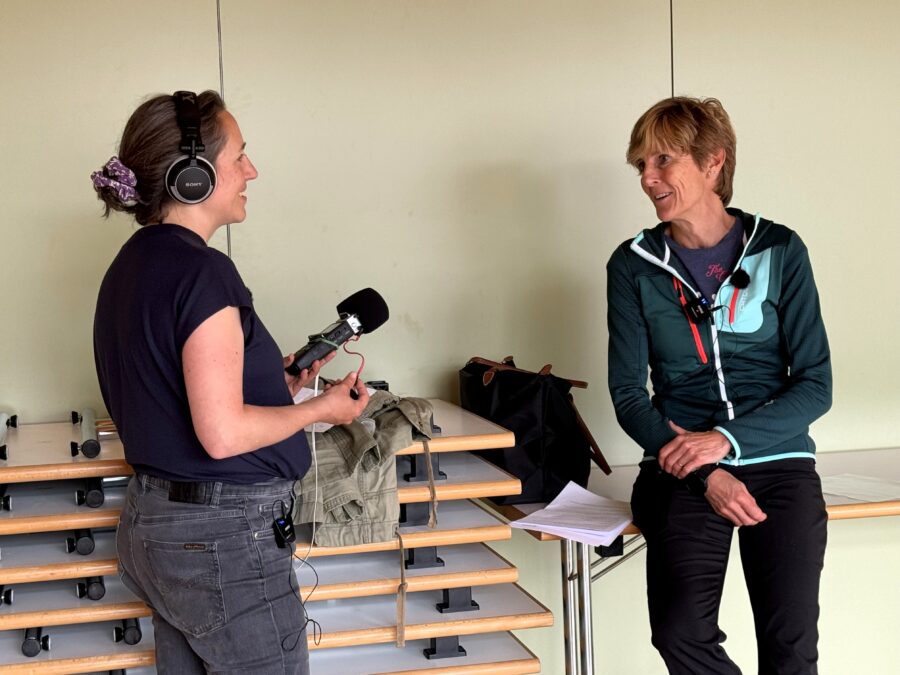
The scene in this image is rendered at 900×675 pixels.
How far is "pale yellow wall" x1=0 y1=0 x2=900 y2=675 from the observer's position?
9.36 ft

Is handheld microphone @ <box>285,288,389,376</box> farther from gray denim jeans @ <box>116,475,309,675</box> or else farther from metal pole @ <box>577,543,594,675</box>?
metal pole @ <box>577,543,594,675</box>

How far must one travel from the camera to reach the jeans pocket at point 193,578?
5.53 feet

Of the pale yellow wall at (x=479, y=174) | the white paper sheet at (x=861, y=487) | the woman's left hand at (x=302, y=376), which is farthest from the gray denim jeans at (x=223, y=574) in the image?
the white paper sheet at (x=861, y=487)

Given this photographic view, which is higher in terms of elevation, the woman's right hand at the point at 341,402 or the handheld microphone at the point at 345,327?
the handheld microphone at the point at 345,327

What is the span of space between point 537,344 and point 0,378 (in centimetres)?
151

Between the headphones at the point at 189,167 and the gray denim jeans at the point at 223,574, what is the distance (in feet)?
1.54

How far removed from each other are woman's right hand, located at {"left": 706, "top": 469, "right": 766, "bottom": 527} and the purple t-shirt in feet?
1.46

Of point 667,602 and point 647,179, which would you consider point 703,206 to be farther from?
point 667,602

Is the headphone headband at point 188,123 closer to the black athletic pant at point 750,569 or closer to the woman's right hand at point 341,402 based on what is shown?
the woman's right hand at point 341,402

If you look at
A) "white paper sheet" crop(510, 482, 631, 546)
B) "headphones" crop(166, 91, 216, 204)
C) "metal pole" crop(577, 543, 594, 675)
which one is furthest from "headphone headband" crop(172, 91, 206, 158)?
"metal pole" crop(577, 543, 594, 675)

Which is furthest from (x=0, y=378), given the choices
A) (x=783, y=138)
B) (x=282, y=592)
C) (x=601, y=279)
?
(x=783, y=138)

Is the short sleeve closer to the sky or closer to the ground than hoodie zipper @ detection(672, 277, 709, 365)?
closer to the sky

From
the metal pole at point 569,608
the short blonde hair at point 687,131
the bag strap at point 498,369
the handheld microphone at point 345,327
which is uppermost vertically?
the short blonde hair at point 687,131

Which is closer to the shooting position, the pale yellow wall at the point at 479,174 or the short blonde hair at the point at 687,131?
the short blonde hair at the point at 687,131
